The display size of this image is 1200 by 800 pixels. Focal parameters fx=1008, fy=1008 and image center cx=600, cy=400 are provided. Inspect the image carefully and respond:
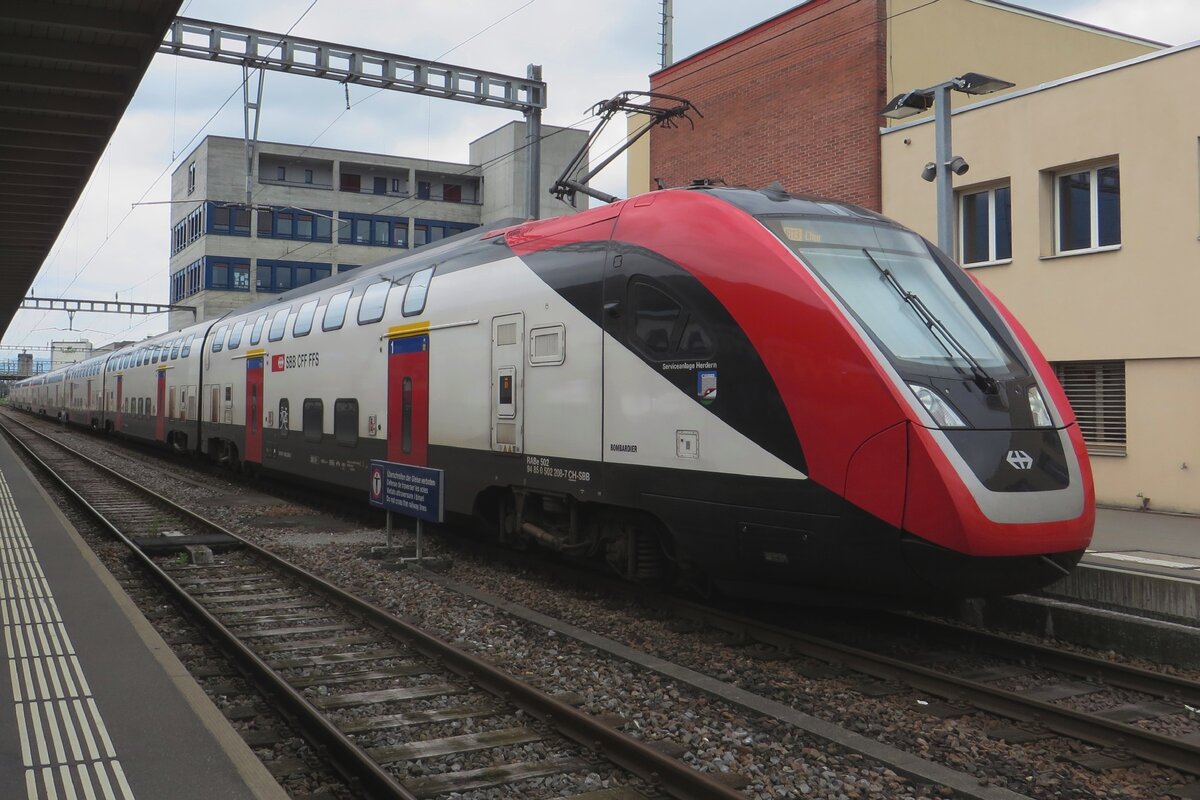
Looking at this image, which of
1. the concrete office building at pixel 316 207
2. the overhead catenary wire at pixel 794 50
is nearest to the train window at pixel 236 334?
the overhead catenary wire at pixel 794 50

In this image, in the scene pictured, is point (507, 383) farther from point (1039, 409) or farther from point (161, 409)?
point (161, 409)

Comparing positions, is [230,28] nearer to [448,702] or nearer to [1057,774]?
[448,702]

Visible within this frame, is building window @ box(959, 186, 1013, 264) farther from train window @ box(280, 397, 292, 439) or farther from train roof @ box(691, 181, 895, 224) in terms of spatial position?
train window @ box(280, 397, 292, 439)

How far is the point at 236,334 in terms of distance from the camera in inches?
744

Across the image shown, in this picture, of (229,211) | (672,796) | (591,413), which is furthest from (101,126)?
(229,211)

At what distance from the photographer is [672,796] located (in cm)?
448

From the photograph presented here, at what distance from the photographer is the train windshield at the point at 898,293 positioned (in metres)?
6.44

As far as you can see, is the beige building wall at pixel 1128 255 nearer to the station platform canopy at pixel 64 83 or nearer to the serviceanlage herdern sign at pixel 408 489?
the serviceanlage herdern sign at pixel 408 489

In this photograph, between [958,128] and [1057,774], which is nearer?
[1057,774]

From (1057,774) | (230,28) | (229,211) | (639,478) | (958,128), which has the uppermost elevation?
(229,211)

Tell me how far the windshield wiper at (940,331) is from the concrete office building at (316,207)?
49.1 m

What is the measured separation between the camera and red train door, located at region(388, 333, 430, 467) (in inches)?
432

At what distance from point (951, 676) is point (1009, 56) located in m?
16.8

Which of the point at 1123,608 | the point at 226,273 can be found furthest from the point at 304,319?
the point at 226,273
